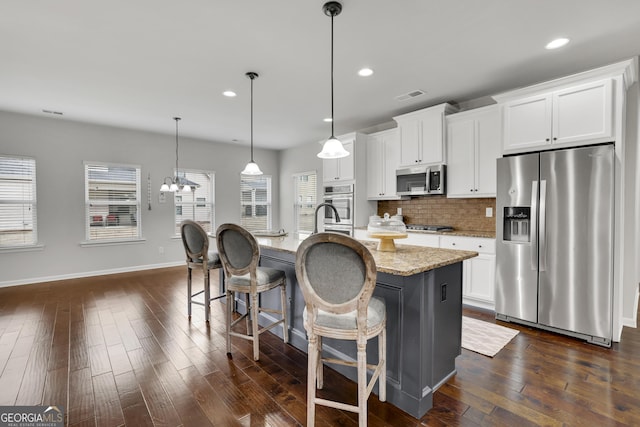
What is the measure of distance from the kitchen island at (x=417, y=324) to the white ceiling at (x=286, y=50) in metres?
1.81

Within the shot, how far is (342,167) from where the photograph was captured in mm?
5340

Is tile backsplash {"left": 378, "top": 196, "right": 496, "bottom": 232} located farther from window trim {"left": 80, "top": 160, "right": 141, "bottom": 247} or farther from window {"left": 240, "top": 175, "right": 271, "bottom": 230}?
window trim {"left": 80, "top": 160, "right": 141, "bottom": 247}

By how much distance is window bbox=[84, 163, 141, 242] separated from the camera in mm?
5414

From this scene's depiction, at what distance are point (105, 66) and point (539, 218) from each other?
4.63 m

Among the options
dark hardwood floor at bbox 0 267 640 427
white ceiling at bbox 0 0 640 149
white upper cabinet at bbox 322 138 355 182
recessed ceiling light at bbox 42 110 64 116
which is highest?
recessed ceiling light at bbox 42 110 64 116

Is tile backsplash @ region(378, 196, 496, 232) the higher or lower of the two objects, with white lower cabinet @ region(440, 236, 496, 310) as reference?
higher

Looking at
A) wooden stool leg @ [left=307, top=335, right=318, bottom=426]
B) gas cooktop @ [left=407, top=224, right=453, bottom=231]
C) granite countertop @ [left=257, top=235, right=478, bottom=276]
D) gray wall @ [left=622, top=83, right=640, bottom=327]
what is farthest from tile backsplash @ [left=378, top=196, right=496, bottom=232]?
wooden stool leg @ [left=307, top=335, right=318, bottom=426]

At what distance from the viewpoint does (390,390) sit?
1953mm

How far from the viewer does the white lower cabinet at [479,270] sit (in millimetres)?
3490

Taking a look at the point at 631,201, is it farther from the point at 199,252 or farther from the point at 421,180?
the point at 199,252

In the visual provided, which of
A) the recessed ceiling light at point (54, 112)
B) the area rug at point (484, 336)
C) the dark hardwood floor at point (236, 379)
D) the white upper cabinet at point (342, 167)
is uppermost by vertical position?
the recessed ceiling light at point (54, 112)

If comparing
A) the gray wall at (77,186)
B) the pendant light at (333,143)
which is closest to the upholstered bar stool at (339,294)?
the pendant light at (333,143)

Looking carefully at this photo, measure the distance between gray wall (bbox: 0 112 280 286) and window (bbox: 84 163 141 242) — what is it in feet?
0.36

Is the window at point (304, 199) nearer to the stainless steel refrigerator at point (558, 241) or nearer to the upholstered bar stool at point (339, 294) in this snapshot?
the stainless steel refrigerator at point (558, 241)
